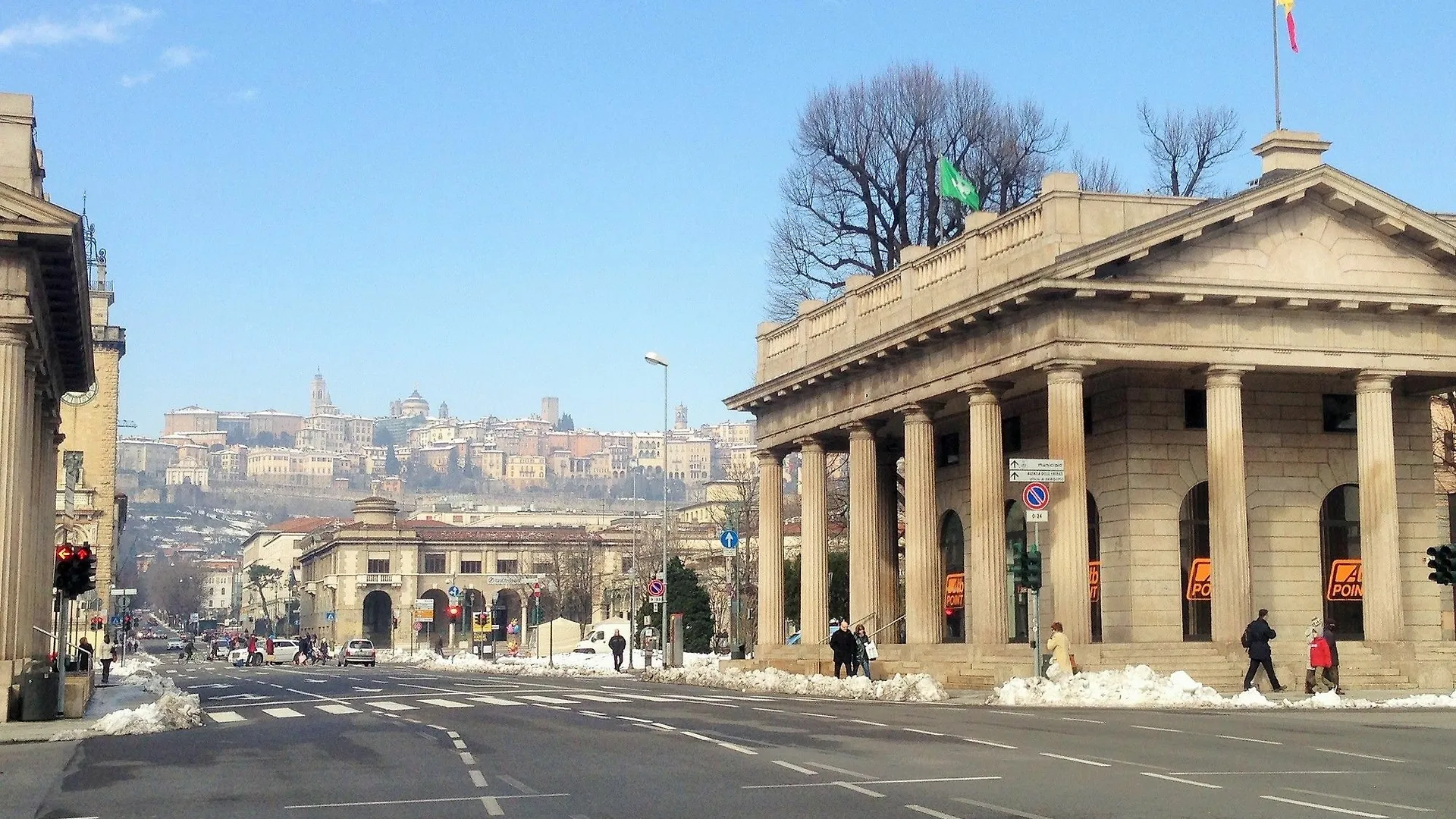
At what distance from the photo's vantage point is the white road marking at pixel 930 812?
1484 centimetres

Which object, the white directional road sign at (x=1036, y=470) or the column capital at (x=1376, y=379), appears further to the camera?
the column capital at (x=1376, y=379)

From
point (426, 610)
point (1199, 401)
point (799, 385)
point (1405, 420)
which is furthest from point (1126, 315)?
point (426, 610)

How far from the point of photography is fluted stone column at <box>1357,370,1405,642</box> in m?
38.8

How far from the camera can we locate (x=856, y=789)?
676 inches

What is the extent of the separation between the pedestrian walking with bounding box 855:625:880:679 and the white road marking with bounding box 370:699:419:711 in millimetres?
10695

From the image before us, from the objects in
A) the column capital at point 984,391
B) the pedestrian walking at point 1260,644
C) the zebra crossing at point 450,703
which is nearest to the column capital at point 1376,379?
the pedestrian walking at point 1260,644

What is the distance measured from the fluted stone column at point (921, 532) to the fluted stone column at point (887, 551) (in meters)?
4.90

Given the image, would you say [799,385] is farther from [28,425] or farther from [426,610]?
[426,610]

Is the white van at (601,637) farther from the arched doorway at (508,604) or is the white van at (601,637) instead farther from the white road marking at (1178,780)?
the white road marking at (1178,780)

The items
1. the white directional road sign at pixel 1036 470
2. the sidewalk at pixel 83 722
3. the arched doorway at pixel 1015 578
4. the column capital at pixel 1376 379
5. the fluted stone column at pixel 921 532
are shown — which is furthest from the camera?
the arched doorway at pixel 1015 578

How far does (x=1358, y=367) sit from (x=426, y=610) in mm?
88747

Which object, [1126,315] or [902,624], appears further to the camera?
[902,624]

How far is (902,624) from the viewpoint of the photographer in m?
52.9

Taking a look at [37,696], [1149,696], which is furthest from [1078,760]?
[37,696]
